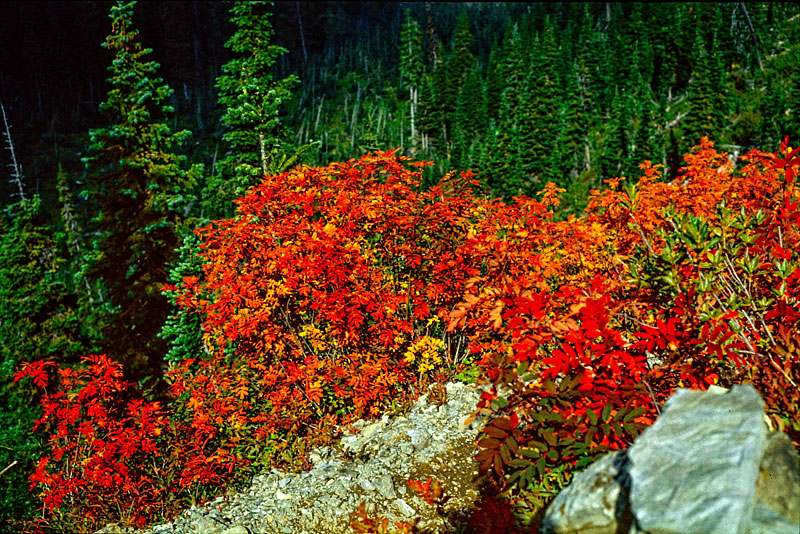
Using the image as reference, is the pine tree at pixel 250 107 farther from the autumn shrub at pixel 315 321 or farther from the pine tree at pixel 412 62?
the pine tree at pixel 412 62

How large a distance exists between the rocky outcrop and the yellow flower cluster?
5.52 metres

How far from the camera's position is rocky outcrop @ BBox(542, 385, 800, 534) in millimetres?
2336

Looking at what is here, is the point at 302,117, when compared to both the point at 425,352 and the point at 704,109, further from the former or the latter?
the point at 425,352

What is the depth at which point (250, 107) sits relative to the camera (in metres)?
16.3

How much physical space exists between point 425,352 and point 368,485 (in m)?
2.53

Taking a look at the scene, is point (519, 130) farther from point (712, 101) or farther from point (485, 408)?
point (485, 408)

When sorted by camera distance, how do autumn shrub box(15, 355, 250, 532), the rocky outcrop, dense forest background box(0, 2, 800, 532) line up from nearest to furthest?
1. the rocky outcrop
2. autumn shrub box(15, 355, 250, 532)
3. dense forest background box(0, 2, 800, 532)

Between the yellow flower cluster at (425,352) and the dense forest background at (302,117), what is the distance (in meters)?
8.90

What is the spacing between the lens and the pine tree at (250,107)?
1638 cm

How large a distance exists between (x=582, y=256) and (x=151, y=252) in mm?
12361

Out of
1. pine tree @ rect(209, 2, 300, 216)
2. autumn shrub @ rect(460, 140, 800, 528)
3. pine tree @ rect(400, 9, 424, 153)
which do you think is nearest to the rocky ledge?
autumn shrub @ rect(460, 140, 800, 528)

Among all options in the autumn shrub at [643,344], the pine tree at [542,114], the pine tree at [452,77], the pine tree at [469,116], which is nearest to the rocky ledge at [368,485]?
the autumn shrub at [643,344]

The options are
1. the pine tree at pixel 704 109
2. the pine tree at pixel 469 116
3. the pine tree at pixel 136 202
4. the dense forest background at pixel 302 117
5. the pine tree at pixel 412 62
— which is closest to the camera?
the pine tree at pixel 136 202

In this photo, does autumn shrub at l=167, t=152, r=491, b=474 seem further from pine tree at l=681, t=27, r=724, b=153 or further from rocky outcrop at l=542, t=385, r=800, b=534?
pine tree at l=681, t=27, r=724, b=153
